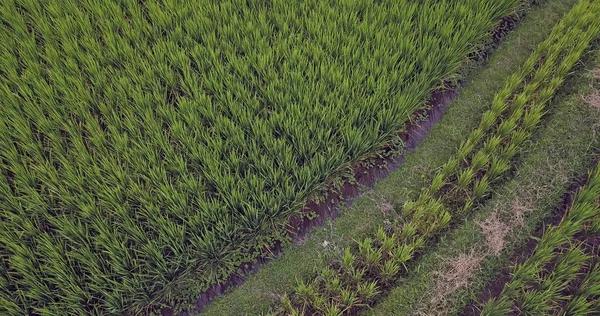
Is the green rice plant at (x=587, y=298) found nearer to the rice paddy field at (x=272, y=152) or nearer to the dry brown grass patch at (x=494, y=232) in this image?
the rice paddy field at (x=272, y=152)

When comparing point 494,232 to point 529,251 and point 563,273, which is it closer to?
point 529,251

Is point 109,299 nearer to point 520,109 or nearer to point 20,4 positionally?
point 20,4

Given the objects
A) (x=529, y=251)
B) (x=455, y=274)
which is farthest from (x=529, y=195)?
(x=455, y=274)

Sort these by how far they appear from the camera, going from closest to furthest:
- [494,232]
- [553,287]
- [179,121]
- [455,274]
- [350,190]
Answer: [553,287], [455,274], [494,232], [179,121], [350,190]

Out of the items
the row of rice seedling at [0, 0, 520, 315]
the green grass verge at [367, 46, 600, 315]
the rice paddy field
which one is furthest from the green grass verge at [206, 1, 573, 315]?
the green grass verge at [367, 46, 600, 315]

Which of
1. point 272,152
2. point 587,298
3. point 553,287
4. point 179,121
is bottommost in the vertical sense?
point 587,298

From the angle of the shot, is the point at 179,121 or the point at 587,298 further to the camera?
the point at 179,121
